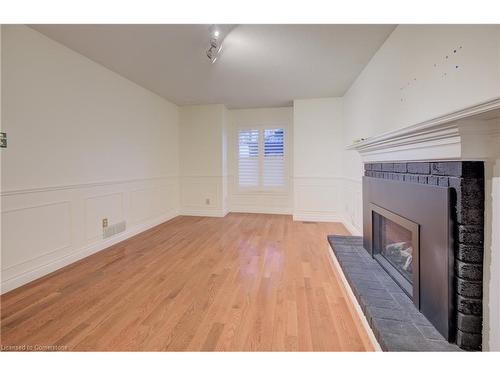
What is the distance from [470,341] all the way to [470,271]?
326mm

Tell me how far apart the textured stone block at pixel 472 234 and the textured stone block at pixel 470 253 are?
22 millimetres

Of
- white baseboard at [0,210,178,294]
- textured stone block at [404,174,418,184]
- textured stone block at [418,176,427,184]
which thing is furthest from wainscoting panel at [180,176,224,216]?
textured stone block at [418,176,427,184]

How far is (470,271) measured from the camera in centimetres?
110

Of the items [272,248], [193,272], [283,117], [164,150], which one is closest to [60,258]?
[193,272]

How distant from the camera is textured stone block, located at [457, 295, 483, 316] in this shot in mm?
1089

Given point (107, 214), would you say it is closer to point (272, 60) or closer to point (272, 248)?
point (272, 248)

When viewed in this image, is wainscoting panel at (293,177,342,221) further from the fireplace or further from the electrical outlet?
the electrical outlet

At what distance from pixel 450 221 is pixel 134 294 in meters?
2.25

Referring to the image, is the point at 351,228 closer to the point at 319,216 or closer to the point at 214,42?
the point at 319,216

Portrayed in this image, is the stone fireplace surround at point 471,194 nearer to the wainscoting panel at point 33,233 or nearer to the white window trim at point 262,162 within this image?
the wainscoting panel at point 33,233

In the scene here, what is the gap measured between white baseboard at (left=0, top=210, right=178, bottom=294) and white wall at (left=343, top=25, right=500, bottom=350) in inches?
130

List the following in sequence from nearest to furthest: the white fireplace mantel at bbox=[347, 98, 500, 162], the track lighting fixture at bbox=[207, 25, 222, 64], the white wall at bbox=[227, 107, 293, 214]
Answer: the white fireplace mantel at bbox=[347, 98, 500, 162] → the track lighting fixture at bbox=[207, 25, 222, 64] → the white wall at bbox=[227, 107, 293, 214]

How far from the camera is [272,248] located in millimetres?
3129
